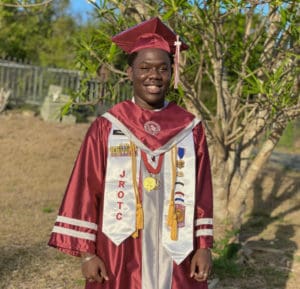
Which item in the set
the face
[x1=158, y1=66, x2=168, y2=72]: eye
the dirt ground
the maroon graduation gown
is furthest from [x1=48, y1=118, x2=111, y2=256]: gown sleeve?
the dirt ground

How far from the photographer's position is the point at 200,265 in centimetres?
287

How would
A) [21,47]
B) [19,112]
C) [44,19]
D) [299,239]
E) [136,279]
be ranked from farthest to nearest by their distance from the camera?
[44,19]
[21,47]
[19,112]
[299,239]
[136,279]

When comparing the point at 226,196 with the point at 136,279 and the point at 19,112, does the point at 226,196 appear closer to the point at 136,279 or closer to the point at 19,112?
the point at 136,279

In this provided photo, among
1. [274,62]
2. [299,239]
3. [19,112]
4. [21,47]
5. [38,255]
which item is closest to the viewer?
[38,255]

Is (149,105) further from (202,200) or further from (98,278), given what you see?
(98,278)

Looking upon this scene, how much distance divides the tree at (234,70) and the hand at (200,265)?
2373mm

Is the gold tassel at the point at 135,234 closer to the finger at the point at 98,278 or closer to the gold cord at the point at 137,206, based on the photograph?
the gold cord at the point at 137,206

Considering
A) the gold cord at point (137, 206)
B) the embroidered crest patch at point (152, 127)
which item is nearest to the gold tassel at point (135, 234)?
the gold cord at point (137, 206)

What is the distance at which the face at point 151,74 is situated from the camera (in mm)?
2834

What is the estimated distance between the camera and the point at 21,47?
18.5m

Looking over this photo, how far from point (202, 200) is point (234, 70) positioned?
304 cm

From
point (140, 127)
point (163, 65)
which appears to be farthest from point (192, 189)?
point (163, 65)

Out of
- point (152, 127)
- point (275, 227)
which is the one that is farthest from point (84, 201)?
point (275, 227)

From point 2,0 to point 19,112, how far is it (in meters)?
7.55
